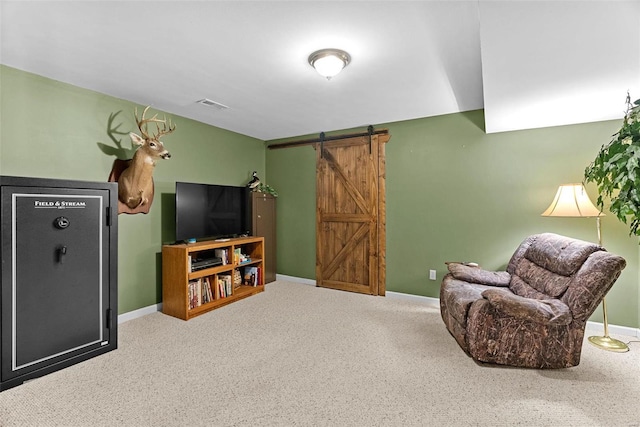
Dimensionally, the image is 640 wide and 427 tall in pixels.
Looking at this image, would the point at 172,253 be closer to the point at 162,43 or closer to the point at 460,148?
the point at 162,43

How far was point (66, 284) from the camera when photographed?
2.32m

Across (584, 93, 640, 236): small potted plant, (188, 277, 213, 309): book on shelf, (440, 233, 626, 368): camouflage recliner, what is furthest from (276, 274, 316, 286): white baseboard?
(584, 93, 640, 236): small potted plant

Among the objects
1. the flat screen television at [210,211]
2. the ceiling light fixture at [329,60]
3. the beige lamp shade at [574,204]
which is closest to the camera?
the ceiling light fixture at [329,60]

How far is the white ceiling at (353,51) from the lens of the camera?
179 cm

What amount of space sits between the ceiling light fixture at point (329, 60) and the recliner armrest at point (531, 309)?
6.90 feet

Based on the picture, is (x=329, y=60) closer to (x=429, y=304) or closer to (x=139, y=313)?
(x=429, y=304)

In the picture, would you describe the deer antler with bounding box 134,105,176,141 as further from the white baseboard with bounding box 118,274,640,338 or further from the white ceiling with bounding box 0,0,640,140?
the white baseboard with bounding box 118,274,640,338

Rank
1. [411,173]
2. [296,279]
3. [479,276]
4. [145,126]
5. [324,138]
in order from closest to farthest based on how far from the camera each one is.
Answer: [479,276]
[145,126]
[411,173]
[324,138]
[296,279]

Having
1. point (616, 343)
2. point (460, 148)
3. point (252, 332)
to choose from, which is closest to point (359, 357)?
point (252, 332)

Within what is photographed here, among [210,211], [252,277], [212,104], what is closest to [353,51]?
[212,104]

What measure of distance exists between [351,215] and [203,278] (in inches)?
87.2

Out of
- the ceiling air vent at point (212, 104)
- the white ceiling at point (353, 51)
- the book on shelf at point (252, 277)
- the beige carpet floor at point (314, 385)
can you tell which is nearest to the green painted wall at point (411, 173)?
the white ceiling at point (353, 51)

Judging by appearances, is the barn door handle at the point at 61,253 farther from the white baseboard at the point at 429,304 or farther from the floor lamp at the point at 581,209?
the floor lamp at the point at 581,209

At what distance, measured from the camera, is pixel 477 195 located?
367cm
